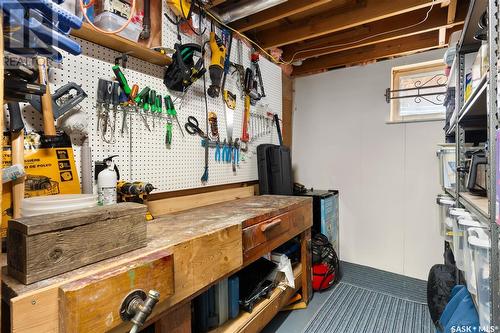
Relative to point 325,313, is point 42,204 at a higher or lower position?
higher

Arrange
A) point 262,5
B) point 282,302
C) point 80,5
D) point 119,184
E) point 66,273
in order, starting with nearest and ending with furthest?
point 66,273, point 80,5, point 119,184, point 282,302, point 262,5

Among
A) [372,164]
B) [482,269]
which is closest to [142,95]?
[482,269]

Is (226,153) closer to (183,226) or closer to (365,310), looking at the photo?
(183,226)

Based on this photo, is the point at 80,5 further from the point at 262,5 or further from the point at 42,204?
the point at 262,5

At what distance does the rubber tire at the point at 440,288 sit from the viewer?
5.19 ft

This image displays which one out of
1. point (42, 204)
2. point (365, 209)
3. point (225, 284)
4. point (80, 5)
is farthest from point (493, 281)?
point (365, 209)

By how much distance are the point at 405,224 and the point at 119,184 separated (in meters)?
2.58

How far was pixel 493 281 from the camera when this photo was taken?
78 centimetres

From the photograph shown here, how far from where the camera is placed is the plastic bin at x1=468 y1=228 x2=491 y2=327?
0.83 m

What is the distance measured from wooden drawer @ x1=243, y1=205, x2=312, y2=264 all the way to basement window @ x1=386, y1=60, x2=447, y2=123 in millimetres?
1545

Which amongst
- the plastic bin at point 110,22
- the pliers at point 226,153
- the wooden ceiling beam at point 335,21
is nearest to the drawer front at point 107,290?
the plastic bin at point 110,22

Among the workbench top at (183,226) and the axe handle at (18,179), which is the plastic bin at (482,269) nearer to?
the workbench top at (183,226)

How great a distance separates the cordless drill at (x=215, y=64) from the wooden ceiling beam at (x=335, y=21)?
0.78 meters

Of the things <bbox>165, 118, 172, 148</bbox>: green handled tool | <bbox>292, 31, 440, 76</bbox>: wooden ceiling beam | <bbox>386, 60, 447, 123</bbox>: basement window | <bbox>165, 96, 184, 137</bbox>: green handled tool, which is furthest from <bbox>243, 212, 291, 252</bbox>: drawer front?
<bbox>292, 31, 440, 76</bbox>: wooden ceiling beam
